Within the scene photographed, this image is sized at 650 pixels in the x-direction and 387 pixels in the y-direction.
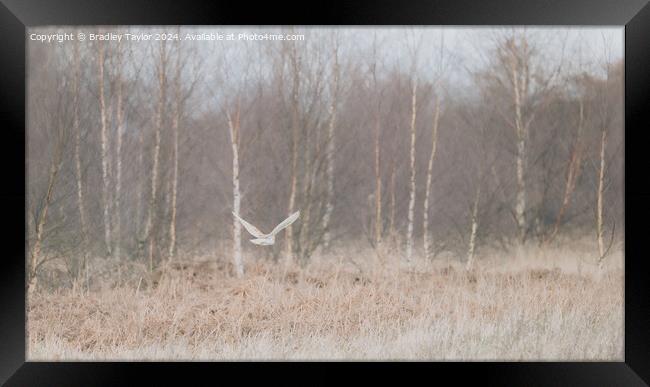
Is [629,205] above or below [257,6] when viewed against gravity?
below

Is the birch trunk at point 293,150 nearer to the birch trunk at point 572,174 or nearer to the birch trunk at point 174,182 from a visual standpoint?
the birch trunk at point 174,182

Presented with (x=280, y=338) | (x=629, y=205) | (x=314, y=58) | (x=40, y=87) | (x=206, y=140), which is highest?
(x=314, y=58)

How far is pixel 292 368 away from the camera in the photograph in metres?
4.95

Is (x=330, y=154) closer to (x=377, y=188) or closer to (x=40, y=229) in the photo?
(x=377, y=188)

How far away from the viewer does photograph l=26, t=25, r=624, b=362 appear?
632 cm

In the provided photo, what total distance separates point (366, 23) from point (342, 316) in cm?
301

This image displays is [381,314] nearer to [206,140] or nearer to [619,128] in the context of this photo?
[206,140]

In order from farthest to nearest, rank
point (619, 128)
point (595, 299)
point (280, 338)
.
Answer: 1. point (619, 128)
2. point (595, 299)
3. point (280, 338)

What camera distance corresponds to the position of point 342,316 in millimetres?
6266

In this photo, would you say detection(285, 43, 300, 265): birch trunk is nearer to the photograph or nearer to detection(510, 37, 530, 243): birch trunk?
the photograph

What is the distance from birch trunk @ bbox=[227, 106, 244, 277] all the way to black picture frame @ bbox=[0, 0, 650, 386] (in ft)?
9.47

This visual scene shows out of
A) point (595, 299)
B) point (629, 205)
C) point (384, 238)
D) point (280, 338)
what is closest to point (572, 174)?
point (595, 299)

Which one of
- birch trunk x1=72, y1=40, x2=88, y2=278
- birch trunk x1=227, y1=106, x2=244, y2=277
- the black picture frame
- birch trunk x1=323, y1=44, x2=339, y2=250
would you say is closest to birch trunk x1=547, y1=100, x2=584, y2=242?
birch trunk x1=323, y1=44, x2=339, y2=250

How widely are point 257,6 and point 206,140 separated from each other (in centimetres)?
335
